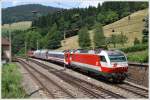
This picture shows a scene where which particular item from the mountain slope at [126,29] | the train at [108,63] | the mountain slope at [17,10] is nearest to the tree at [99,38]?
the mountain slope at [126,29]

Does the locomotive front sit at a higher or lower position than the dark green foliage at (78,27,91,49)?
lower

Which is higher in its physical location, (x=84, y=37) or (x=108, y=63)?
(x=84, y=37)

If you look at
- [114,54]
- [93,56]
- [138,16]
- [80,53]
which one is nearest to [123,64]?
[114,54]

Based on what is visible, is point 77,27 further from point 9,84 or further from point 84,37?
point 9,84

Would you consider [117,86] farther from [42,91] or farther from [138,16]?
[138,16]

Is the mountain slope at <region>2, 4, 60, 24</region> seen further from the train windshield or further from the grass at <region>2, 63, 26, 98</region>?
the train windshield

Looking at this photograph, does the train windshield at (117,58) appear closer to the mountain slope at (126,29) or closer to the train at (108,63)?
the train at (108,63)

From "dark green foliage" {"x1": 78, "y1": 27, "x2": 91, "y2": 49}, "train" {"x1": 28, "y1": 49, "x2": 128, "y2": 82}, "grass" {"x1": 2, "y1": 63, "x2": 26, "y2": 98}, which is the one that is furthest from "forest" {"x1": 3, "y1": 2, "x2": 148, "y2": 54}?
"grass" {"x1": 2, "y1": 63, "x2": 26, "y2": 98}

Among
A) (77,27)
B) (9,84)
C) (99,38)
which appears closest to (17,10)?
(77,27)

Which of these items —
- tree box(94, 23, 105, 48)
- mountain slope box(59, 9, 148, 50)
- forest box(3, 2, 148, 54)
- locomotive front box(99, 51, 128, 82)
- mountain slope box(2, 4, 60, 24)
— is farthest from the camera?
mountain slope box(59, 9, 148, 50)

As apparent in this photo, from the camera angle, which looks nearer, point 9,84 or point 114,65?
point 9,84

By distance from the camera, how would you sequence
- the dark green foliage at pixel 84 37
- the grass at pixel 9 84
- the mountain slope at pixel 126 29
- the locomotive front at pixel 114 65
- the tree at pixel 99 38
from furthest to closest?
the mountain slope at pixel 126 29
the tree at pixel 99 38
the dark green foliage at pixel 84 37
the locomotive front at pixel 114 65
the grass at pixel 9 84

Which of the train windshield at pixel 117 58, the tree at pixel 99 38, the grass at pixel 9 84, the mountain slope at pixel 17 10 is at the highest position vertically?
the mountain slope at pixel 17 10

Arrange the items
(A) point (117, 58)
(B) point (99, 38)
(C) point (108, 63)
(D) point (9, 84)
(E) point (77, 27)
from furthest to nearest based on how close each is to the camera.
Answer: (B) point (99, 38)
(E) point (77, 27)
(A) point (117, 58)
(C) point (108, 63)
(D) point (9, 84)
